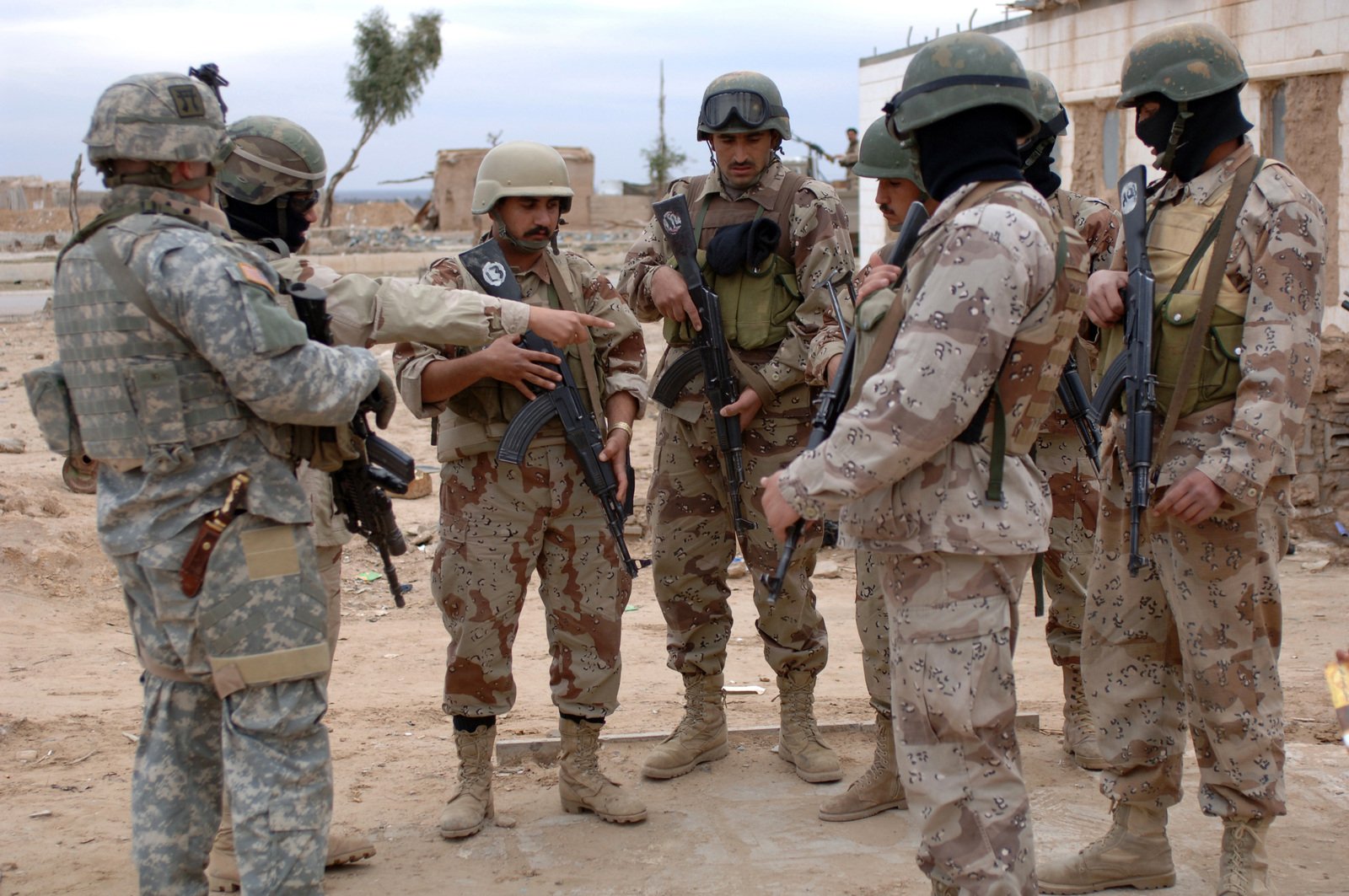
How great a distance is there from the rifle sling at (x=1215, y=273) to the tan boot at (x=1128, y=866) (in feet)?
4.19

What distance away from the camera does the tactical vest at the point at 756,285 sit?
4.71 meters

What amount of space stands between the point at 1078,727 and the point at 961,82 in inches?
115

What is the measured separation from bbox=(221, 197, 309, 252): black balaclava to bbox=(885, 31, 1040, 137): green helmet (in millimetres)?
1969

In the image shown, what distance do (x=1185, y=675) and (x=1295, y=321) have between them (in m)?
1.06

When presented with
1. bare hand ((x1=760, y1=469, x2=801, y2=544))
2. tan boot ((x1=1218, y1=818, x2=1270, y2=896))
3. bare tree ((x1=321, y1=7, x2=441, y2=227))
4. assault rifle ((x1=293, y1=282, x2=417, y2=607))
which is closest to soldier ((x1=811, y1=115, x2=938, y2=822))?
tan boot ((x1=1218, y1=818, x2=1270, y2=896))

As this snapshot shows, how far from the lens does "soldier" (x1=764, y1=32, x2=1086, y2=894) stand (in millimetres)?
2801

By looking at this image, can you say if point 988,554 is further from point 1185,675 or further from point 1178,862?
point 1178,862

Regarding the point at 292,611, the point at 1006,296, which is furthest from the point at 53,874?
the point at 1006,296

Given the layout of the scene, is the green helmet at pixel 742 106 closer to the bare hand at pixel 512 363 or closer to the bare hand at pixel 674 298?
the bare hand at pixel 674 298

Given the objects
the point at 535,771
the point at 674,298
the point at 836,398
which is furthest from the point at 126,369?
the point at 535,771

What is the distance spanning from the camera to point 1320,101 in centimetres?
883

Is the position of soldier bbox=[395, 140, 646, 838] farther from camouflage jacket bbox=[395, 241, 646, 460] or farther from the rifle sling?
the rifle sling

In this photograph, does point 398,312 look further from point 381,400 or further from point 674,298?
point 674,298

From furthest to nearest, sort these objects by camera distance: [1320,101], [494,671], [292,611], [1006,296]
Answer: [1320,101] → [494,671] → [292,611] → [1006,296]
